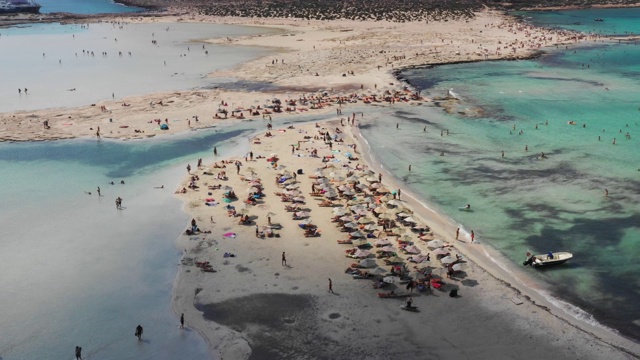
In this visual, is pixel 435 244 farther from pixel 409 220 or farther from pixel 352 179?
pixel 352 179

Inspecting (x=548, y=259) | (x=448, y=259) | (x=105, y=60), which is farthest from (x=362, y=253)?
(x=105, y=60)

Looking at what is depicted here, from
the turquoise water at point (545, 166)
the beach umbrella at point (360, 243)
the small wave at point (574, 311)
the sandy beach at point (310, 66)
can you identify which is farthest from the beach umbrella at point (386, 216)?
the sandy beach at point (310, 66)

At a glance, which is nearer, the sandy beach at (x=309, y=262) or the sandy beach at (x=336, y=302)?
the sandy beach at (x=336, y=302)

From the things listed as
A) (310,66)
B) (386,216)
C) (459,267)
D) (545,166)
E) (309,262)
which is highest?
(310,66)

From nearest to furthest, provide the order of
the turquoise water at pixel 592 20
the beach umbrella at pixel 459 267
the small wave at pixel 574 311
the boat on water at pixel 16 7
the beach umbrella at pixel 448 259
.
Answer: the small wave at pixel 574 311 → the beach umbrella at pixel 459 267 → the beach umbrella at pixel 448 259 → the turquoise water at pixel 592 20 → the boat on water at pixel 16 7

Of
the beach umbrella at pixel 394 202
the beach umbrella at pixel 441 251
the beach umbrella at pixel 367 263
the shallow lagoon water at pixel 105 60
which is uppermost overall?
the shallow lagoon water at pixel 105 60

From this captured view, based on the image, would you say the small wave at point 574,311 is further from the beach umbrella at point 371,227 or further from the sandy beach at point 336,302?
the beach umbrella at point 371,227

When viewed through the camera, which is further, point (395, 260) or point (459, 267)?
point (395, 260)

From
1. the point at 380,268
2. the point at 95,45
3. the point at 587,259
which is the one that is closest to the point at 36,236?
the point at 380,268
